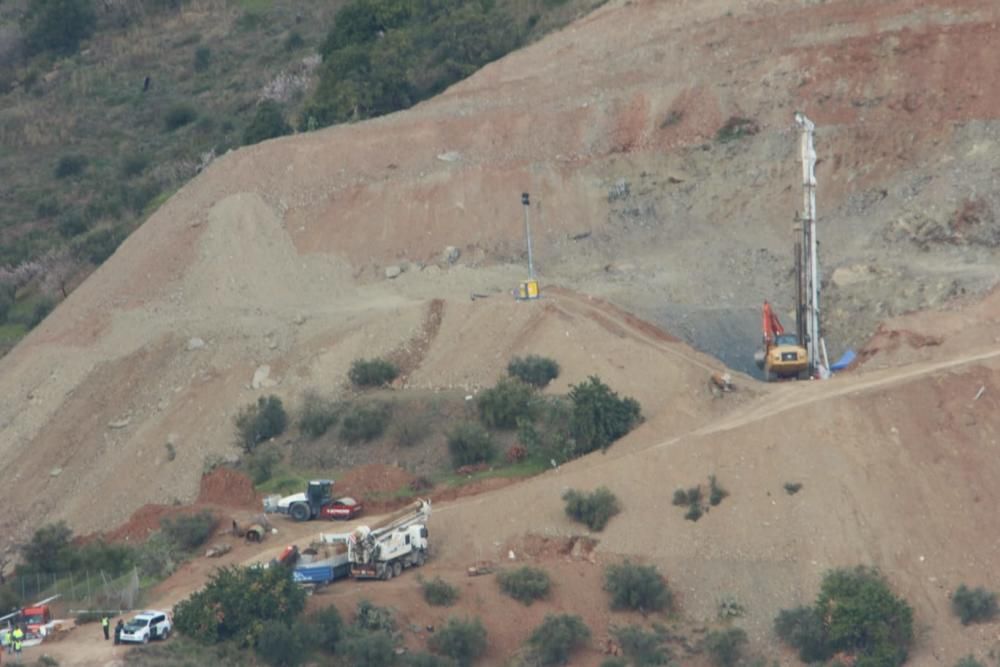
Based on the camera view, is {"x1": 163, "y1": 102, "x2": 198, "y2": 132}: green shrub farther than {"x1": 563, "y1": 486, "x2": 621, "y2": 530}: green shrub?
Yes

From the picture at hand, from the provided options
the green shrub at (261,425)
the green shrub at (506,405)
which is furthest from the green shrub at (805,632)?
the green shrub at (261,425)

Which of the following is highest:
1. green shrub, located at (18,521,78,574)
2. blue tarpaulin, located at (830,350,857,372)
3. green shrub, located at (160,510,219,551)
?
green shrub, located at (160,510,219,551)

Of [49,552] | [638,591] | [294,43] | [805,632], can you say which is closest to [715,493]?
[638,591]

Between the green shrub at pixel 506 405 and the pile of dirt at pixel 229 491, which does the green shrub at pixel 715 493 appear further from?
the pile of dirt at pixel 229 491

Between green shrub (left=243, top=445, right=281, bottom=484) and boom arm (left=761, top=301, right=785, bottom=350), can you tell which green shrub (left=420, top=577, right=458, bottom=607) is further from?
boom arm (left=761, top=301, right=785, bottom=350)

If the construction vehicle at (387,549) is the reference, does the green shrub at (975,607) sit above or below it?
below

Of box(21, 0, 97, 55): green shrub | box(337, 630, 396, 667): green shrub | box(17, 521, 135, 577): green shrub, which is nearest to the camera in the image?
box(337, 630, 396, 667): green shrub

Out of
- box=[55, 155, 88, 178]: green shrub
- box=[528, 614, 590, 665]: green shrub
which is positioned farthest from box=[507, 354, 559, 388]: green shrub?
box=[55, 155, 88, 178]: green shrub
